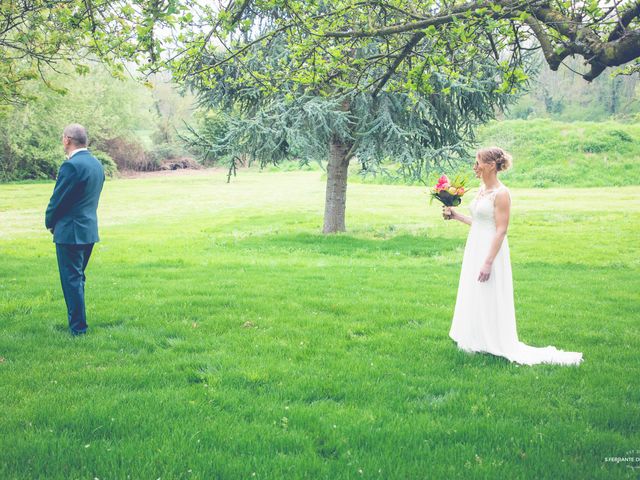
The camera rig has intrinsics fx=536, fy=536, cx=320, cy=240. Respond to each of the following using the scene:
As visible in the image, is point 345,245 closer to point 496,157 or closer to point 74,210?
point 496,157

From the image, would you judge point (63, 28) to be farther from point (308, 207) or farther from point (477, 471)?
point (308, 207)

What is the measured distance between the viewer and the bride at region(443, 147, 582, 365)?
6367 millimetres

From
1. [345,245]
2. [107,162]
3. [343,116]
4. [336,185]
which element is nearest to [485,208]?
[343,116]

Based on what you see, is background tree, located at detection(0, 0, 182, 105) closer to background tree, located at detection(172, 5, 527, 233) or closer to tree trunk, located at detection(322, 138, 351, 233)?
background tree, located at detection(172, 5, 527, 233)

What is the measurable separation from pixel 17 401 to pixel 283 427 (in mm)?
2547

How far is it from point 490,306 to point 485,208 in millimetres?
1202

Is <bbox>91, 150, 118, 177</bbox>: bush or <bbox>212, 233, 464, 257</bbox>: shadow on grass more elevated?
<bbox>91, 150, 118, 177</bbox>: bush

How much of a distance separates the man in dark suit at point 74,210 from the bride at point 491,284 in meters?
4.76

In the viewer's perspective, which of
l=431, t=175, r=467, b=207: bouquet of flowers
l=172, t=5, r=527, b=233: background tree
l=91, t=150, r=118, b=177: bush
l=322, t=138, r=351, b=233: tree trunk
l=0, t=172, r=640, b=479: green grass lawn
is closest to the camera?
l=0, t=172, r=640, b=479: green grass lawn

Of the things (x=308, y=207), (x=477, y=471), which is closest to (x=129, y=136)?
(x=308, y=207)

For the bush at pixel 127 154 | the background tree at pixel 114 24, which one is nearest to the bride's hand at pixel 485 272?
the background tree at pixel 114 24

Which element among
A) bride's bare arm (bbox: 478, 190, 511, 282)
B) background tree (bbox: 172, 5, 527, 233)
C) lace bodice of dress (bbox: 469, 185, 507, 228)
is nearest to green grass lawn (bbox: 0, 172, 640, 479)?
bride's bare arm (bbox: 478, 190, 511, 282)

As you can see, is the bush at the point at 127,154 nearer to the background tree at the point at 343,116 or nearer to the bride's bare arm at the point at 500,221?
the background tree at the point at 343,116

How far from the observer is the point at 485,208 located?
6.54 meters
